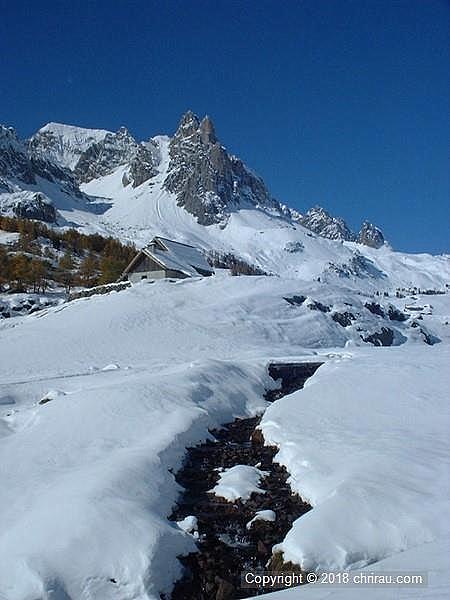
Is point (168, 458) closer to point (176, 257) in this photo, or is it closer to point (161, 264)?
point (161, 264)

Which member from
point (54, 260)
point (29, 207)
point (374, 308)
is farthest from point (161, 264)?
point (29, 207)

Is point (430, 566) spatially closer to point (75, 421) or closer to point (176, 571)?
point (176, 571)

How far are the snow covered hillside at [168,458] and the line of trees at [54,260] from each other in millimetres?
36173

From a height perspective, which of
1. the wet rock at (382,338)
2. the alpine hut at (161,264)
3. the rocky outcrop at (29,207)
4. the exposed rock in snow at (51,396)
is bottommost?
the exposed rock in snow at (51,396)

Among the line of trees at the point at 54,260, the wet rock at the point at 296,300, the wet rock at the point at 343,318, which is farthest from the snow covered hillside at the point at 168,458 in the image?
the line of trees at the point at 54,260

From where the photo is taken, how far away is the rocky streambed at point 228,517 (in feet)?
27.0

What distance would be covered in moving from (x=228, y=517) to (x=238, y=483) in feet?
4.89

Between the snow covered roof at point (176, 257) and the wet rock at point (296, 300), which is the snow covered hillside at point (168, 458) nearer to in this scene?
the wet rock at point (296, 300)

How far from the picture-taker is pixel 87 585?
7.72 meters

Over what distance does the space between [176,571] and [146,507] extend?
163 centimetres

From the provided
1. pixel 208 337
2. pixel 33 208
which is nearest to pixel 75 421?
pixel 208 337

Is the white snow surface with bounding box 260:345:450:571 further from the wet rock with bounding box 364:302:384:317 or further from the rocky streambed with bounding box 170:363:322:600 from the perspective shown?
the wet rock with bounding box 364:302:384:317

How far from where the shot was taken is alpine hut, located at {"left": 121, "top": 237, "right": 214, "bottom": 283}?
2199 inches

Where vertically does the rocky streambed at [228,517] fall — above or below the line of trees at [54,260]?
below
